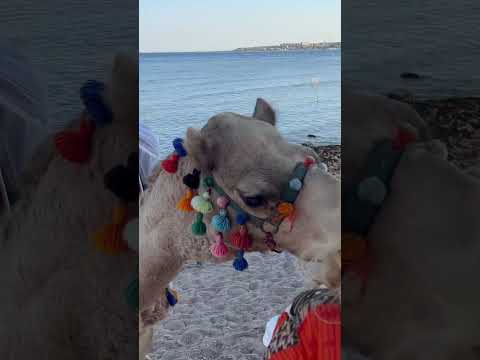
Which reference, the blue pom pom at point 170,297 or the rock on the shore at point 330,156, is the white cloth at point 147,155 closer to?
the blue pom pom at point 170,297

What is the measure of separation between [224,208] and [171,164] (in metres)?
0.11

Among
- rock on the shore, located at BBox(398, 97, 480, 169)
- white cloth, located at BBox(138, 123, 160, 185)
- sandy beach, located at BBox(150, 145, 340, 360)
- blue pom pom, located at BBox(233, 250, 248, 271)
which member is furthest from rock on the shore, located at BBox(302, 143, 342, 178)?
rock on the shore, located at BBox(398, 97, 480, 169)

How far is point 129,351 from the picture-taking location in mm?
343

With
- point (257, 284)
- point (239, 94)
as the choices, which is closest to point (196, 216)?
point (257, 284)

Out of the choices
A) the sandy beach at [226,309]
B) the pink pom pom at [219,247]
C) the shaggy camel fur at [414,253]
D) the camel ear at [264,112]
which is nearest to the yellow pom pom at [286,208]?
the pink pom pom at [219,247]

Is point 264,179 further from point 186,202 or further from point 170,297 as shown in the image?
point 170,297

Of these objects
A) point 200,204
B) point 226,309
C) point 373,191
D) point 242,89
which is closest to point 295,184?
point 200,204

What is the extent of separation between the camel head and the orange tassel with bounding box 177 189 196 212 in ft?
0.13

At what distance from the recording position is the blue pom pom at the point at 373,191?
1.04 feet

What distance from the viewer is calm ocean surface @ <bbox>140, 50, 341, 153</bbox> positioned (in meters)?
5.29

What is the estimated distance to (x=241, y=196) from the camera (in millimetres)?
750

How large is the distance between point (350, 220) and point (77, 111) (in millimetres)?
200

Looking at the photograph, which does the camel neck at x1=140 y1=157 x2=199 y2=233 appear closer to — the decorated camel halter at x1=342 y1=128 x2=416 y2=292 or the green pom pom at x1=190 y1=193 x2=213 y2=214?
the green pom pom at x1=190 y1=193 x2=213 y2=214

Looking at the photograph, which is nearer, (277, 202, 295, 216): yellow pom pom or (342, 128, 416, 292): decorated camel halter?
(342, 128, 416, 292): decorated camel halter
